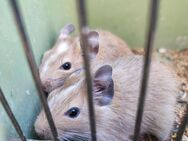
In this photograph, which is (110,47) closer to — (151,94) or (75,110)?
(151,94)

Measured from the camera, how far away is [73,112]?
5.52 ft

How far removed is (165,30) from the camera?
8.49 feet

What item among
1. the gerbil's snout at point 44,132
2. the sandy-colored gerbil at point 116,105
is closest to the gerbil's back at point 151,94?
the sandy-colored gerbil at point 116,105

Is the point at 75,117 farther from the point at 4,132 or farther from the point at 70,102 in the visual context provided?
the point at 4,132

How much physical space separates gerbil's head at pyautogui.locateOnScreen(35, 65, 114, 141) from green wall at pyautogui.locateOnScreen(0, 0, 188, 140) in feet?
0.58

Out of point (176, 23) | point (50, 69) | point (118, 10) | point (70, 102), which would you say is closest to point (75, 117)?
point (70, 102)

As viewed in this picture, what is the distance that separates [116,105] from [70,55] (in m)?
0.52

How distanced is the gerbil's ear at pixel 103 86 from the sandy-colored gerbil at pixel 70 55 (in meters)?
0.22

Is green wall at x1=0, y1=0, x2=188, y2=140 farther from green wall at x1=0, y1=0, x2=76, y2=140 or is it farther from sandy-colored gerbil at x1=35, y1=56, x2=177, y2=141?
sandy-colored gerbil at x1=35, y1=56, x2=177, y2=141

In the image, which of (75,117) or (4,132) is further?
(75,117)

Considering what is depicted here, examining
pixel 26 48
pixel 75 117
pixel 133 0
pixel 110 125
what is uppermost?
pixel 26 48

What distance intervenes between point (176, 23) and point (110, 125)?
3.52 feet

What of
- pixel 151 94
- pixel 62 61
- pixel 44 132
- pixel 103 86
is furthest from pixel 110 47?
pixel 44 132

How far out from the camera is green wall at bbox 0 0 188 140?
5.34 feet
